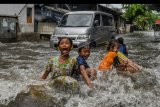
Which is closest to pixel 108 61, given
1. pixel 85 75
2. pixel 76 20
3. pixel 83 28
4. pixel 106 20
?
pixel 85 75

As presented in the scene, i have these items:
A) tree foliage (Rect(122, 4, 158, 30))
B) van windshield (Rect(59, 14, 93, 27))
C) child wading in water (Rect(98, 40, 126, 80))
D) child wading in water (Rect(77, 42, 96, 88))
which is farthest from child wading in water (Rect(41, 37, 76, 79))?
tree foliage (Rect(122, 4, 158, 30))

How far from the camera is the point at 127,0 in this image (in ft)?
19.3

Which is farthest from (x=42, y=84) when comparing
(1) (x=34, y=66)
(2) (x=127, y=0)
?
(1) (x=34, y=66)

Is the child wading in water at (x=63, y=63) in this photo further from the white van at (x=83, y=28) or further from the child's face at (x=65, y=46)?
the white van at (x=83, y=28)

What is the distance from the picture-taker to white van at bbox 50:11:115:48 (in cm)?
1617

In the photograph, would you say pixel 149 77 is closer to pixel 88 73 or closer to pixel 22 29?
pixel 88 73

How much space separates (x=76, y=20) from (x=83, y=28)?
90cm

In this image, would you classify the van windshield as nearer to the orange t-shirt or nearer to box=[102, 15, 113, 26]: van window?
box=[102, 15, 113, 26]: van window

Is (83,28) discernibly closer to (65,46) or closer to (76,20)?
(76,20)

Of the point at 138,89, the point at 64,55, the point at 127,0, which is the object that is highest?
the point at 127,0

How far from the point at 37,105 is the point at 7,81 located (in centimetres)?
218

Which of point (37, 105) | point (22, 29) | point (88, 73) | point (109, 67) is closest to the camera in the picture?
point (37, 105)

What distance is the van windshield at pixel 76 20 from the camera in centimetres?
1694

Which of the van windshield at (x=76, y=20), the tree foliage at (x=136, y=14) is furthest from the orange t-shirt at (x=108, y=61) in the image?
the tree foliage at (x=136, y=14)
